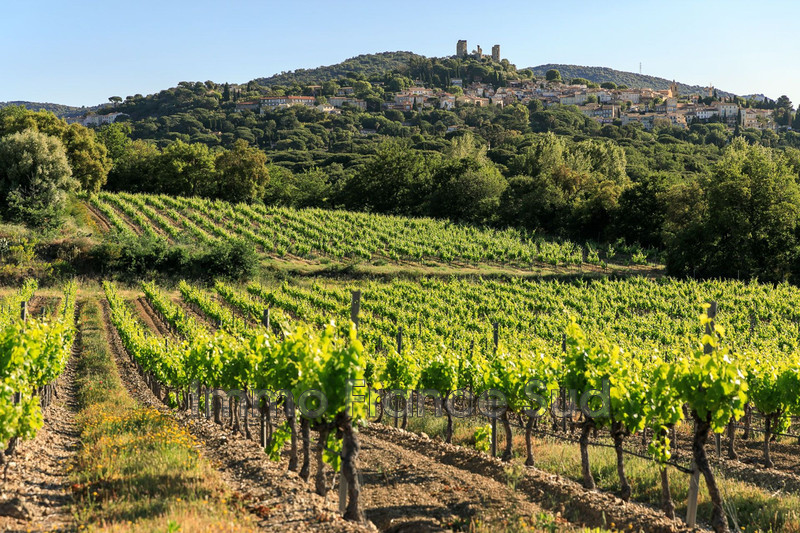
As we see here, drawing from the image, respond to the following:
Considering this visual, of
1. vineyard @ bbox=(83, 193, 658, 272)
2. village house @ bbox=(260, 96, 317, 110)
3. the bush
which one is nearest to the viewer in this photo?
the bush

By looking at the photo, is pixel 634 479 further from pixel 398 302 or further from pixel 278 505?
pixel 398 302

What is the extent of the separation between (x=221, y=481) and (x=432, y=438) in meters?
5.74

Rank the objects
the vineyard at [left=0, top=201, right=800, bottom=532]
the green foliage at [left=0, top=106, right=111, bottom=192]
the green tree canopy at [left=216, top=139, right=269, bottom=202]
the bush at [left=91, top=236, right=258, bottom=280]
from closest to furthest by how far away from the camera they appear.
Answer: the vineyard at [left=0, top=201, right=800, bottom=532] < the bush at [left=91, top=236, right=258, bottom=280] < the green foliage at [left=0, top=106, right=111, bottom=192] < the green tree canopy at [left=216, top=139, right=269, bottom=202]

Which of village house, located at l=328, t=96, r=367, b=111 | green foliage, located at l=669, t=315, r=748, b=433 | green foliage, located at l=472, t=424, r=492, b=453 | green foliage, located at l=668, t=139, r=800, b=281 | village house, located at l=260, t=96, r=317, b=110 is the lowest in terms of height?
green foliage, located at l=472, t=424, r=492, b=453

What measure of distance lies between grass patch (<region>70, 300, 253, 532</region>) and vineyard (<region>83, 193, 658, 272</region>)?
28.6 m

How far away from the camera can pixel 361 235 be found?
45969 millimetres

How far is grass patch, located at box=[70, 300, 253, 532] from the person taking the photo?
21.9ft

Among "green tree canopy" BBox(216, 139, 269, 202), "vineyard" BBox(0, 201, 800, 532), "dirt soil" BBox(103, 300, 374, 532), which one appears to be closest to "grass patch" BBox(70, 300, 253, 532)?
"vineyard" BBox(0, 201, 800, 532)

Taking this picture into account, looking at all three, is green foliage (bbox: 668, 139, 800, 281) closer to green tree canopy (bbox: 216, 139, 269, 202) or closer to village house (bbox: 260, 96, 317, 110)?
green tree canopy (bbox: 216, 139, 269, 202)

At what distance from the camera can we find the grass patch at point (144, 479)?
6676 millimetres

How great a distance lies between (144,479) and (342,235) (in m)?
37.5

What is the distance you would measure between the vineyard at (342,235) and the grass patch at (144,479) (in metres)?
28.6

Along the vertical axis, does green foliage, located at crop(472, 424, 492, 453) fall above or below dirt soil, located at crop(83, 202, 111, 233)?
below

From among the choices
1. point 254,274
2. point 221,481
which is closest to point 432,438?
point 221,481
